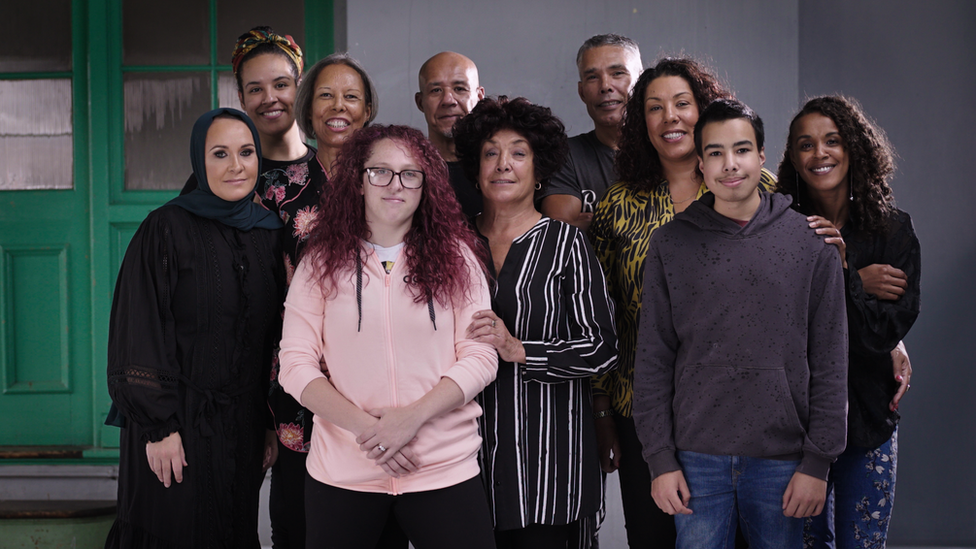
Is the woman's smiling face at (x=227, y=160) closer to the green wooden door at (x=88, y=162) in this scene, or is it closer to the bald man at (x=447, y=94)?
the bald man at (x=447, y=94)

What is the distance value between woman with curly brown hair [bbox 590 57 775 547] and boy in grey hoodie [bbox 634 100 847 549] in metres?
0.28

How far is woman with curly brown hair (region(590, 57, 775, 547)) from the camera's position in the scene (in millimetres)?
2092

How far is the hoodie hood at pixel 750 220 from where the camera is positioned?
69.9 inches

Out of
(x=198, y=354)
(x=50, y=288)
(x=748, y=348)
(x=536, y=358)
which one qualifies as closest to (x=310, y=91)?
(x=198, y=354)

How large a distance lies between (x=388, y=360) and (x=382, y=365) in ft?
0.06

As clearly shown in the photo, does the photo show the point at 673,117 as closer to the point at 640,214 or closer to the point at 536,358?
the point at 640,214

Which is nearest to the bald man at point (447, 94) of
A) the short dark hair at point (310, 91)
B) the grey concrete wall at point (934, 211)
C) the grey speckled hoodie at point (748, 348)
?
the short dark hair at point (310, 91)

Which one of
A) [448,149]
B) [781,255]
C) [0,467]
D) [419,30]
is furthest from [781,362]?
[0,467]

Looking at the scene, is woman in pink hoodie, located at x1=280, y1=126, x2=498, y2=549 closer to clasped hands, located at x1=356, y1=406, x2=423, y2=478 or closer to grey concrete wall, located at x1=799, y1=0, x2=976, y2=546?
clasped hands, located at x1=356, y1=406, x2=423, y2=478

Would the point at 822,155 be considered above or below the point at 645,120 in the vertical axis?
below

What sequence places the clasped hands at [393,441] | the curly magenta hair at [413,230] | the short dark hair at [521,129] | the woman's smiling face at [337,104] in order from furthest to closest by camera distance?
the woman's smiling face at [337,104] → the short dark hair at [521,129] → the curly magenta hair at [413,230] → the clasped hands at [393,441]

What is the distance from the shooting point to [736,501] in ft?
5.80

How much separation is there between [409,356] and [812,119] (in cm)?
140

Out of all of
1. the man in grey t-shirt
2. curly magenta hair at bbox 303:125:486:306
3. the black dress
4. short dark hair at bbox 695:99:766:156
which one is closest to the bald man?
the man in grey t-shirt
